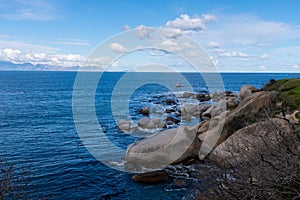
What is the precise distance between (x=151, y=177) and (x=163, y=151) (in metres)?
2.48

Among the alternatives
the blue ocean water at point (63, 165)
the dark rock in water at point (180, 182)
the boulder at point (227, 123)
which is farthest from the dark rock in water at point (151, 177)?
the boulder at point (227, 123)

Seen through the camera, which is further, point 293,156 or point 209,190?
point 209,190

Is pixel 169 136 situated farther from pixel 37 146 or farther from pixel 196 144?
pixel 37 146

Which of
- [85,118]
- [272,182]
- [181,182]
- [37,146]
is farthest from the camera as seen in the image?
[85,118]

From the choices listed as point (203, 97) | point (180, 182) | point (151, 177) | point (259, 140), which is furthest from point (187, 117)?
point (259, 140)

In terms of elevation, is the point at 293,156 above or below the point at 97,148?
above

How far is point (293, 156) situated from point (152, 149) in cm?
1165

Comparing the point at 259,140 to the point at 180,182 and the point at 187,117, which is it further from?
the point at 187,117

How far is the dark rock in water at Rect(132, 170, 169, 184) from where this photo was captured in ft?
50.5

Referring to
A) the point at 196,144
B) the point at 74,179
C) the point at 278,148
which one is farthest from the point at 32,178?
the point at 278,148

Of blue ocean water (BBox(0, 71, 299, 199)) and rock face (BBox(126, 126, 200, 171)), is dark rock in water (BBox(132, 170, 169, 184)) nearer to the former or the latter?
blue ocean water (BBox(0, 71, 299, 199))

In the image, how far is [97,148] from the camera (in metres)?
22.9

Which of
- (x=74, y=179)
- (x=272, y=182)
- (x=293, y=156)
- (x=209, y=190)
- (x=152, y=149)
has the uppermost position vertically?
(x=293, y=156)

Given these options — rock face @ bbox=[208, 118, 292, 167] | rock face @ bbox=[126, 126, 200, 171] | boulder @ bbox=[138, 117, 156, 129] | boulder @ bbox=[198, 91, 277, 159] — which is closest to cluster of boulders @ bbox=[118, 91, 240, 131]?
boulder @ bbox=[138, 117, 156, 129]
